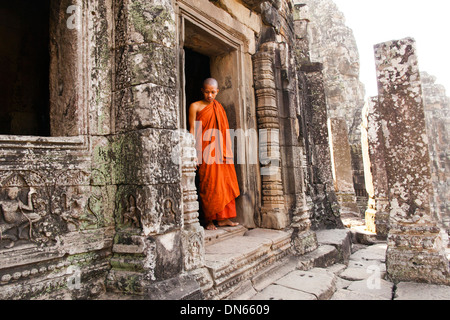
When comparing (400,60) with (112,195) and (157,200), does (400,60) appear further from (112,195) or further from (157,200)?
(112,195)

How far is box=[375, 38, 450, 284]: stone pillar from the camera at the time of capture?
357 cm

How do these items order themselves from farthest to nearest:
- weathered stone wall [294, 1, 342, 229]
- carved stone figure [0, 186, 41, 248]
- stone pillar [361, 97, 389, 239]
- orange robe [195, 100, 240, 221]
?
stone pillar [361, 97, 389, 239]
weathered stone wall [294, 1, 342, 229]
orange robe [195, 100, 240, 221]
carved stone figure [0, 186, 41, 248]

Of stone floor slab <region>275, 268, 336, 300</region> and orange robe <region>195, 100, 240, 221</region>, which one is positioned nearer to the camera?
stone floor slab <region>275, 268, 336, 300</region>

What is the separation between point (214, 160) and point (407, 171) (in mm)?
2533

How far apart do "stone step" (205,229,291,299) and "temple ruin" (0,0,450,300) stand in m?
0.02

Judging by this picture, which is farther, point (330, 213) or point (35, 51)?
point (330, 213)

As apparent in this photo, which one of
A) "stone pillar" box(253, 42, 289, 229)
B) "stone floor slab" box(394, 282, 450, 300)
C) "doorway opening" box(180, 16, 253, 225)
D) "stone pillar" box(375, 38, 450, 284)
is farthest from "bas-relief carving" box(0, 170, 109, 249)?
"stone pillar" box(375, 38, 450, 284)

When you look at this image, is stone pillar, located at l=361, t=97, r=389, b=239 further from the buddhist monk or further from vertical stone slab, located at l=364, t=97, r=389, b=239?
the buddhist monk

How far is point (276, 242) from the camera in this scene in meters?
3.94

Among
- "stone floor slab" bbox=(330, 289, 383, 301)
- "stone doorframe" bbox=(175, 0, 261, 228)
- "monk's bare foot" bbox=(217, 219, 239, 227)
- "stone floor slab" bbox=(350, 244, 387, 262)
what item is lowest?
"stone floor slab" bbox=(350, 244, 387, 262)

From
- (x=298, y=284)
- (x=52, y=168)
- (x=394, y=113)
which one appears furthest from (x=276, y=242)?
(x=52, y=168)

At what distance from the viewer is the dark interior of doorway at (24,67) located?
4.07m

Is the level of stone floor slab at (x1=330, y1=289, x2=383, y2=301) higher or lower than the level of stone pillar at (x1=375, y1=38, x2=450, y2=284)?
lower

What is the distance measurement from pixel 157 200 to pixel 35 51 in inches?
135
